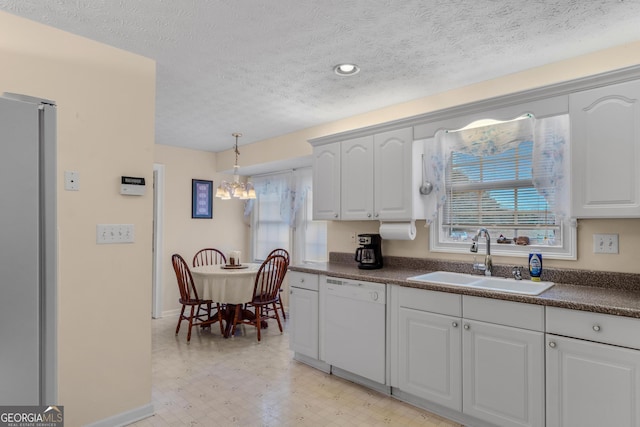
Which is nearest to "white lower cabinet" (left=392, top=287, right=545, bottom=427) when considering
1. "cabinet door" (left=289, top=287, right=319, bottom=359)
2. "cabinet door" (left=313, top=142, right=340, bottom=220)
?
"cabinet door" (left=289, top=287, right=319, bottom=359)

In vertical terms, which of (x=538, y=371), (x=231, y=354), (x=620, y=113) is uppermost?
(x=620, y=113)

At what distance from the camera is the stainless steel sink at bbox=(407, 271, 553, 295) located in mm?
2330

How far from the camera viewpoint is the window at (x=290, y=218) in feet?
16.4

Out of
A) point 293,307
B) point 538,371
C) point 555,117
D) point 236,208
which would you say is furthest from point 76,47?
point 236,208

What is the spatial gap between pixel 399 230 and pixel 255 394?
166 centimetres

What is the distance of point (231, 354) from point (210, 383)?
633 mm

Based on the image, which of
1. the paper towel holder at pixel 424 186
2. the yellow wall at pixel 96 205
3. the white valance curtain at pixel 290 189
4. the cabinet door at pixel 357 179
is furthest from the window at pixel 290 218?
the yellow wall at pixel 96 205

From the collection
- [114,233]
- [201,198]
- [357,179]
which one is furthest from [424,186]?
[201,198]

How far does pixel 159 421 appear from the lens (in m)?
2.37

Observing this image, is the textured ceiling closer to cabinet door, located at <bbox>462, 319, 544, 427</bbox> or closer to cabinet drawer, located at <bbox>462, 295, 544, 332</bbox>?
cabinet drawer, located at <bbox>462, 295, 544, 332</bbox>

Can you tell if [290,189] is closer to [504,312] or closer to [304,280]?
[304,280]

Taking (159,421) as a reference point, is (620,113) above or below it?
above

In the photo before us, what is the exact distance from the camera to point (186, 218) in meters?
5.21

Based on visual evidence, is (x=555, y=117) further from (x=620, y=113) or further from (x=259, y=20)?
(x=259, y=20)
